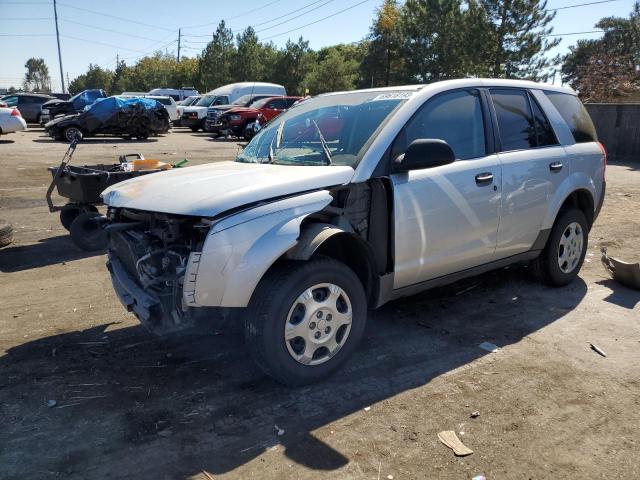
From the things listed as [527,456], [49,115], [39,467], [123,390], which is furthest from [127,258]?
[49,115]

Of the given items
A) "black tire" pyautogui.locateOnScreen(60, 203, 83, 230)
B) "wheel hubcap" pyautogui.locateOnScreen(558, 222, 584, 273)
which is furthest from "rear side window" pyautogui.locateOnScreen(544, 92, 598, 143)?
"black tire" pyautogui.locateOnScreen(60, 203, 83, 230)

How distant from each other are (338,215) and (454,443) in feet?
5.18

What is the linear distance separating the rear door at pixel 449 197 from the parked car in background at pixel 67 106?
26595 millimetres

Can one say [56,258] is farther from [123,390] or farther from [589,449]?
[589,449]

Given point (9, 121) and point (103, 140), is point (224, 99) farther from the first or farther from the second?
point (9, 121)

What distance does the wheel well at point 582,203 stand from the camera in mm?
5383

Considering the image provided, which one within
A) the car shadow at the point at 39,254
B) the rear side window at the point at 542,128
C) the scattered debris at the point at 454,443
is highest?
the rear side window at the point at 542,128

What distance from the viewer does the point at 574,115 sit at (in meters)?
5.52

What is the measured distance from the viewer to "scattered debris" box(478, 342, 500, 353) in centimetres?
411

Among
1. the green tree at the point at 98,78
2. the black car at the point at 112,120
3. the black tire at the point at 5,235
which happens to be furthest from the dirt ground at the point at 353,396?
the green tree at the point at 98,78

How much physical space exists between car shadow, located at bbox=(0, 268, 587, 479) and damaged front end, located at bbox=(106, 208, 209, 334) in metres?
0.51

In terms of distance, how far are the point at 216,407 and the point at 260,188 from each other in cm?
136

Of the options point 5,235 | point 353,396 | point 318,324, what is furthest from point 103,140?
point 353,396

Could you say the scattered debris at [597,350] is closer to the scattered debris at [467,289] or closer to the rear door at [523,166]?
the rear door at [523,166]
